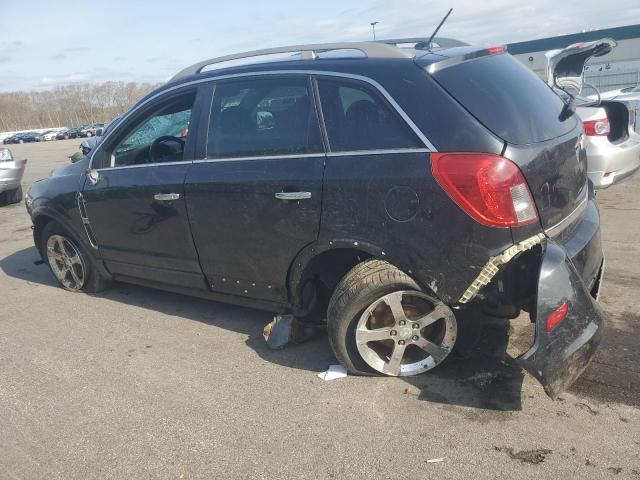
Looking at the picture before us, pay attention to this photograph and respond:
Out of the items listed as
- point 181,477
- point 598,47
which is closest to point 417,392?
point 181,477

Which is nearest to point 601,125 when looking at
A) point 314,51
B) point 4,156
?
point 314,51

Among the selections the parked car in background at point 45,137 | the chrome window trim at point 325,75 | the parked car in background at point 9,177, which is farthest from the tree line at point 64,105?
the chrome window trim at point 325,75

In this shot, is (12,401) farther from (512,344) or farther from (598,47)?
(598,47)

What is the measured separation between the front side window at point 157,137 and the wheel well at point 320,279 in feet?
4.62

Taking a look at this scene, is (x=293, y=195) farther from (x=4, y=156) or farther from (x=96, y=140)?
(x=4, y=156)

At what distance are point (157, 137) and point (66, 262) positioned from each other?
5.52ft

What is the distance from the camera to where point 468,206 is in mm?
2670

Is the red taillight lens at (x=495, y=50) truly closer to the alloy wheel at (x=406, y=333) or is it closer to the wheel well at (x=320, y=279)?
the wheel well at (x=320, y=279)

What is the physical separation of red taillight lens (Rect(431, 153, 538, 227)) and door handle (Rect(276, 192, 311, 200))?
79cm

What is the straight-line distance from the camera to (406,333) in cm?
312

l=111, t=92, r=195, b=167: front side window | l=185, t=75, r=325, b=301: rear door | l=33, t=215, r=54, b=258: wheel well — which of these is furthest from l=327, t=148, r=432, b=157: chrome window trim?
l=33, t=215, r=54, b=258: wheel well

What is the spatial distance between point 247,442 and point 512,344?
1.79 metres

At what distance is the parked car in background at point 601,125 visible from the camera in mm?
5141

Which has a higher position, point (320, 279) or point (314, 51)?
point (314, 51)
